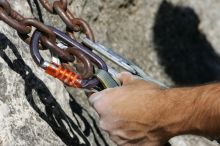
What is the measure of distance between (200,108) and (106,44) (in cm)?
155

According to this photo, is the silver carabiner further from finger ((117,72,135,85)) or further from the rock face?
the rock face

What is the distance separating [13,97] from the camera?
2438mm

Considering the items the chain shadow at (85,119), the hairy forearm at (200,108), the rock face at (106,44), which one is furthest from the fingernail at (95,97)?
the chain shadow at (85,119)

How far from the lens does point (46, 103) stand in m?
2.61

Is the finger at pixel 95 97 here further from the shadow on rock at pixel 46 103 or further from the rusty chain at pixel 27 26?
the shadow on rock at pixel 46 103

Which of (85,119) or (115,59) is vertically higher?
(115,59)

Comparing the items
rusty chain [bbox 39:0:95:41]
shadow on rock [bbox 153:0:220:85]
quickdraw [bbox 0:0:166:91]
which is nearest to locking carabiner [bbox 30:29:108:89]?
quickdraw [bbox 0:0:166:91]

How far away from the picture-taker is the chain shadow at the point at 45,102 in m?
2.51

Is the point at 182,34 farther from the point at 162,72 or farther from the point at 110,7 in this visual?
the point at 110,7

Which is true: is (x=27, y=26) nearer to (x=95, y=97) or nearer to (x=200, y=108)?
(x=95, y=97)

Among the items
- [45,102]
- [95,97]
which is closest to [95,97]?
[95,97]

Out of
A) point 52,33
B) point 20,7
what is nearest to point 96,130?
point 20,7

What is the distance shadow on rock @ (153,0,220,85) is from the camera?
161 inches

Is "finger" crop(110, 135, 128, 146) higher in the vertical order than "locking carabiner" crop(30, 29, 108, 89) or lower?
lower
